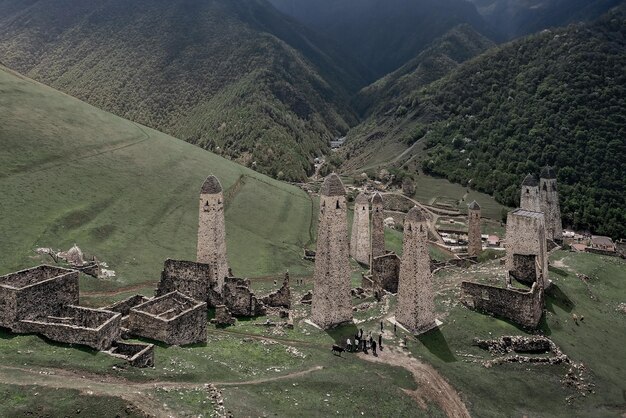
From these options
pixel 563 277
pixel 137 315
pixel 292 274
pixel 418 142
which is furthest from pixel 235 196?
pixel 418 142

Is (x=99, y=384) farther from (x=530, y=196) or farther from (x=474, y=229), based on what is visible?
(x=474, y=229)

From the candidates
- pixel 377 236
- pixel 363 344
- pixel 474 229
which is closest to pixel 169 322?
pixel 363 344

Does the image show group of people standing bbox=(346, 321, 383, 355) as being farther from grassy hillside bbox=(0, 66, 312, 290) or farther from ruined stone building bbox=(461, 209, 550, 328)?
grassy hillside bbox=(0, 66, 312, 290)

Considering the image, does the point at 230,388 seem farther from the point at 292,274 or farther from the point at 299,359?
the point at 292,274

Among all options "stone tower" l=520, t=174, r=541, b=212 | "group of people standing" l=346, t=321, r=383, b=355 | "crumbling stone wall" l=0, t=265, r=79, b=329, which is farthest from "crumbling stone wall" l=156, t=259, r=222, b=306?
"stone tower" l=520, t=174, r=541, b=212

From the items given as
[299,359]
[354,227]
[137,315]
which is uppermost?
[354,227]

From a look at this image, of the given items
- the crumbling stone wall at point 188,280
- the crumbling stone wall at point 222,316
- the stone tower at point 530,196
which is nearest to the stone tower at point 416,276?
the crumbling stone wall at point 222,316
